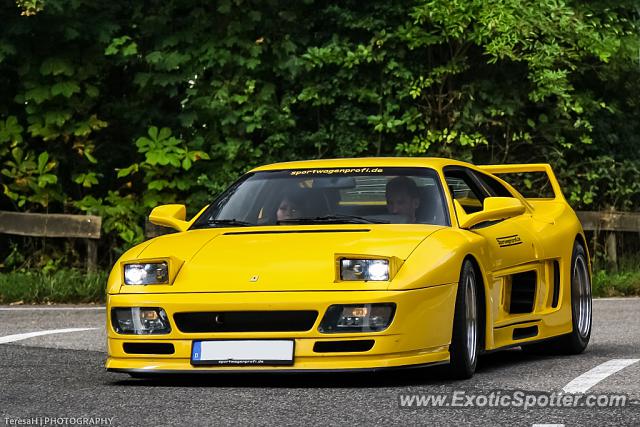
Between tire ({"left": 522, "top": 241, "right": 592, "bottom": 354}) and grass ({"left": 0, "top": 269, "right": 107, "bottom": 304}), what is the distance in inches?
266

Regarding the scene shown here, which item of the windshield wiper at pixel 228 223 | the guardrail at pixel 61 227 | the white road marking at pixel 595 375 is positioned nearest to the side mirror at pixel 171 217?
the windshield wiper at pixel 228 223

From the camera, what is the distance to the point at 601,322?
13.4 meters

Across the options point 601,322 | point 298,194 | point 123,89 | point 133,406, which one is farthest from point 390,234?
point 123,89

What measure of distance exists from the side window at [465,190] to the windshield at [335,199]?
32 centimetres

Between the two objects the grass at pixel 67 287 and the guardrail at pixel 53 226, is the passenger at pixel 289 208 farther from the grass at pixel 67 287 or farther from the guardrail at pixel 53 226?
the guardrail at pixel 53 226

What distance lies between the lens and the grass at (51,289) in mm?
16469

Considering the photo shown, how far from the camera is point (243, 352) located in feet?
26.4

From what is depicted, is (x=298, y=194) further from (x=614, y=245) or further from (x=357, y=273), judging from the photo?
(x=614, y=245)

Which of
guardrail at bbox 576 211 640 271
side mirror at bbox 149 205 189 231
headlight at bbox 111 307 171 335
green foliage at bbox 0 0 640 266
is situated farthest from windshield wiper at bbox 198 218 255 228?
guardrail at bbox 576 211 640 271

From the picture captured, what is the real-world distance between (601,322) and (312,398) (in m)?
6.27

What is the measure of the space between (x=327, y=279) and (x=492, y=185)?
3.09 meters

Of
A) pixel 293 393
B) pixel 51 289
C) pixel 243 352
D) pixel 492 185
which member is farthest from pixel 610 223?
pixel 293 393

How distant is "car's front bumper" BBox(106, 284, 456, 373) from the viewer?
26.2 ft

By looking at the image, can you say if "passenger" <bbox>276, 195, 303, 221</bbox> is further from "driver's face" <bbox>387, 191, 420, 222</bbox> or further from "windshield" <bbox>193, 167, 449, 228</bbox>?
"driver's face" <bbox>387, 191, 420, 222</bbox>
